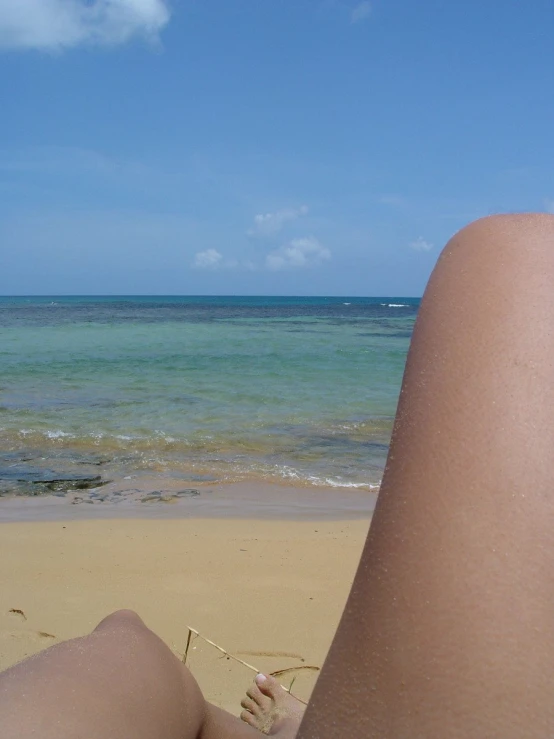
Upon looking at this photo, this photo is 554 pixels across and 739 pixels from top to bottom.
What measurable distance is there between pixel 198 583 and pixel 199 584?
0.01 metres

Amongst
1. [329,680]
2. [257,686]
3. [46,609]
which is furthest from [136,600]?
[329,680]

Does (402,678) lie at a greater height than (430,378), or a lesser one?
lesser

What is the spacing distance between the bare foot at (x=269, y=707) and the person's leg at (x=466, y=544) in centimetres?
131

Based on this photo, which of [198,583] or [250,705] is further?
[198,583]

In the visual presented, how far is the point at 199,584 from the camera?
10.3ft

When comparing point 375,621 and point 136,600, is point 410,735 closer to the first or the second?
point 375,621

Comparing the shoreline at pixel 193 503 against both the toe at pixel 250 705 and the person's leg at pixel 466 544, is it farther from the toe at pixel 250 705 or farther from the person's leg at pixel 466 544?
the person's leg at pixel 466 544

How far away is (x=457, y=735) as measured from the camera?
18.9 inches

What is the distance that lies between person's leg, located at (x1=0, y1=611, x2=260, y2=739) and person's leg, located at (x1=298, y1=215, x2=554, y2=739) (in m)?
0.36

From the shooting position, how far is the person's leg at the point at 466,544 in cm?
49

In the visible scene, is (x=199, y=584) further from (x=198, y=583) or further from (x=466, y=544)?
(x=466, y=544)

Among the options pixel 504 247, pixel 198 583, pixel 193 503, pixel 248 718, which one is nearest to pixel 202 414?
pixel 193 503

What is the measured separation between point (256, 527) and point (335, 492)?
1.02 meters

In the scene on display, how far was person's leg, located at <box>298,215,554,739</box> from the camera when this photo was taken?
0.49 metres
